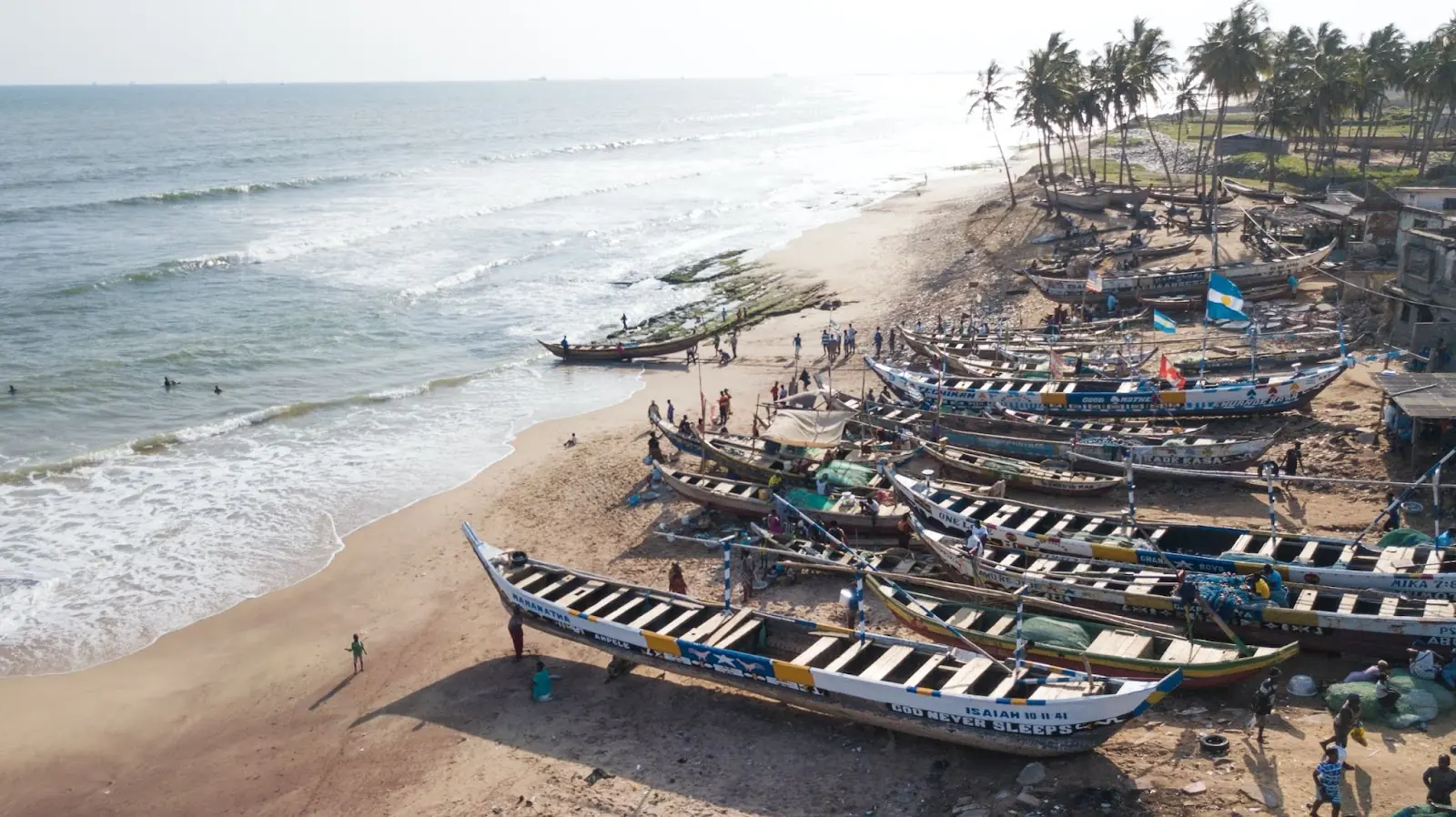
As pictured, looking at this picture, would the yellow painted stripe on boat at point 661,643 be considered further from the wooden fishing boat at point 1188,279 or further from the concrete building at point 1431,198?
the concrete building at point 1431,198

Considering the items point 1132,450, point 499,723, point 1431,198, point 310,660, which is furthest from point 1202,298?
point 310,660

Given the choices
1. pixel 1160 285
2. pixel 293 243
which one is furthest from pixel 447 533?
pixel 293 243

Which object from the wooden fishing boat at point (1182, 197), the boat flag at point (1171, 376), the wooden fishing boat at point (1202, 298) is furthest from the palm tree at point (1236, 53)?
the boat flag at point (1171, 376)

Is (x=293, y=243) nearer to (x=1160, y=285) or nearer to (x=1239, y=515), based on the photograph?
(x=1160, y=285)

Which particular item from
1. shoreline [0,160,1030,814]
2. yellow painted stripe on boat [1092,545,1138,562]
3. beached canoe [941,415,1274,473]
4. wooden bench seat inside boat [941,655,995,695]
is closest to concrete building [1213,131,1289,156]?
beached canoe [941,415,1274,473]

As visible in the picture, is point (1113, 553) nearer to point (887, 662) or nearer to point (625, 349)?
point (887, 662)
